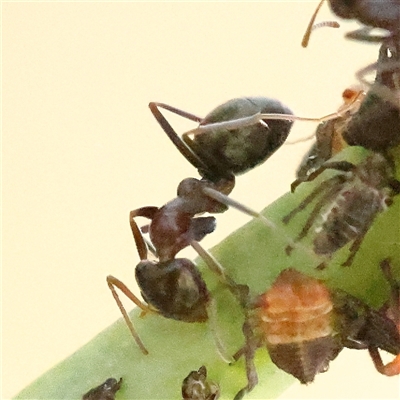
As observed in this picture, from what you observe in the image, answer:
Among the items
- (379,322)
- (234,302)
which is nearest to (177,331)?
(234,302)

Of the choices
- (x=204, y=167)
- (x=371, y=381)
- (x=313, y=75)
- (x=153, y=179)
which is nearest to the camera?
(x=204, y=167)

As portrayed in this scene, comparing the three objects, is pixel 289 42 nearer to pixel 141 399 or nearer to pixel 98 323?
pixel 98 323

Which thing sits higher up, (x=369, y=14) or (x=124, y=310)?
(x=369, y=14)

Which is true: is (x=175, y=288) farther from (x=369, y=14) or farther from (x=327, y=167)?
(x=369, y=14)

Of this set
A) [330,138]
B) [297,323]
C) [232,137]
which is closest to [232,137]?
[232,137]

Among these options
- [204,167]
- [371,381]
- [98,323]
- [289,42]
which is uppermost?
[204,167]

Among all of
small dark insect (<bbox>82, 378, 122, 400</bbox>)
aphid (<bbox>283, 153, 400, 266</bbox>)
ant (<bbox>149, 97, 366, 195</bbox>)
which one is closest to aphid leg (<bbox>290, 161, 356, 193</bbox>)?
aphid (<bbox>283, 153, 400, 266</bbox>)
